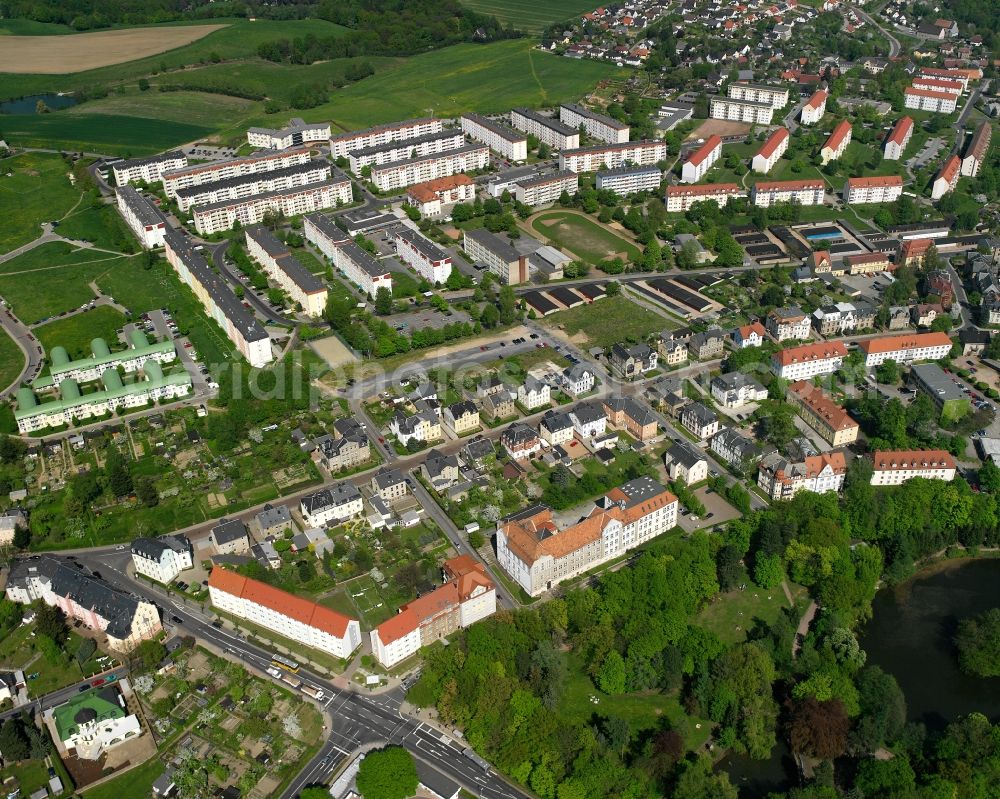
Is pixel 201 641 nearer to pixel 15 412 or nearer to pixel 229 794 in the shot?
pixel 229 794

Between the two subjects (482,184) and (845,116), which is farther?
(845,116)

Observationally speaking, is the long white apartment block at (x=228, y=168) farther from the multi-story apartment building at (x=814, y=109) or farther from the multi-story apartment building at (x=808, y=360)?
the multi-story apartment building at (x=814, y=109)

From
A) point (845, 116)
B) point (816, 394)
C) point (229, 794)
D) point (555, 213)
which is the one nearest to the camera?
point (229, 794)

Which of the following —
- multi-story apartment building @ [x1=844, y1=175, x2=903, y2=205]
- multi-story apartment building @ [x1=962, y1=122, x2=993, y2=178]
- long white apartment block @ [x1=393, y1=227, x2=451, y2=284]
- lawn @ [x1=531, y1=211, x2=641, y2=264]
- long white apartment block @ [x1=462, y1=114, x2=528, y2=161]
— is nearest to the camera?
long white apartment block @ [x1=393, y1=227, x2=451, y2=284]

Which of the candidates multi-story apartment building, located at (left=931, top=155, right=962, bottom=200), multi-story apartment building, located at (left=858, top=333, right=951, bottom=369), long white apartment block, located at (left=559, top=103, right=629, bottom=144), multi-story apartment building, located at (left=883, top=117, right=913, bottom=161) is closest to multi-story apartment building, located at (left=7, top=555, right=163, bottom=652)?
multi-story apartment building, located at (left=858, top=333, right=951, bottom=369)

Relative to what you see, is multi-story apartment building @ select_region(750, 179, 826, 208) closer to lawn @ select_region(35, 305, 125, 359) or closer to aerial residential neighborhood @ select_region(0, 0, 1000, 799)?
aerial residential neighborhood @ select_region(0, 0, 1000, 799)

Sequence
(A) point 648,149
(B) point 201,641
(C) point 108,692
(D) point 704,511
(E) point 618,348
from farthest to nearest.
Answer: (A) point 648,149, (E) point 618,348, (D) point 704,511, (B) point 201,641, (C) point 108,692

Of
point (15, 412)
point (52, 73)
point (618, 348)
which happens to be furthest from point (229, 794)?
point (52, 73)
